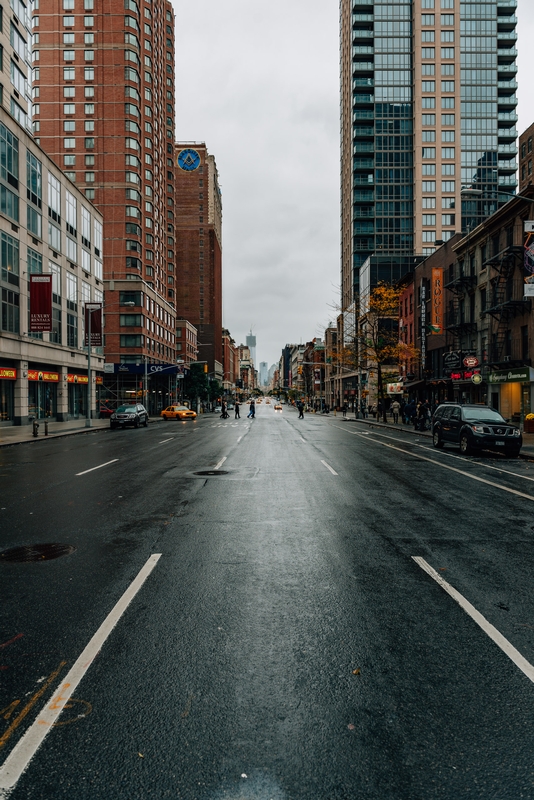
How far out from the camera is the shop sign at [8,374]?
35.1m

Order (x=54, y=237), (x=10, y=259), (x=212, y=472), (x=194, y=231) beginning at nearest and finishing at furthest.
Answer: (x=212, y=472), (x=10, y=259), (x=54, y=237), (x=194, y=231)

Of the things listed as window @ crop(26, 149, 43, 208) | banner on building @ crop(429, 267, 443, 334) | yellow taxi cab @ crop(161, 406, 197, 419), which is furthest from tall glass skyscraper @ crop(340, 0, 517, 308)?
window @ crop(26, 149, 43, 208)

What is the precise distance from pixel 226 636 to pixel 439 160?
9557 centimetres

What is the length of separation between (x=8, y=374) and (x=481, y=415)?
1203 inches

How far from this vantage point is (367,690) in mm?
3428

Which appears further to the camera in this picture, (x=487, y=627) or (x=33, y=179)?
(x=33, y=179)

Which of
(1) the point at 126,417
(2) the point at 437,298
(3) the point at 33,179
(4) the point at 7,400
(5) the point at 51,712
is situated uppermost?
(3) the point at 33,179

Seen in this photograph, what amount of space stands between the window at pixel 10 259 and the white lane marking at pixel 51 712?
35.8m

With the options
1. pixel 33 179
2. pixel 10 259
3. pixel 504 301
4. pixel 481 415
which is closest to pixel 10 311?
pixel 10 259

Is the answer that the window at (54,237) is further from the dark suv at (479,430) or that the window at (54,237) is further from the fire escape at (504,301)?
the dark suv at (479,430)

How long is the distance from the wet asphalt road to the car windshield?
10.7 meters

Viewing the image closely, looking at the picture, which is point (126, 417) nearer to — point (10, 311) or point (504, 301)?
point (10, 311)

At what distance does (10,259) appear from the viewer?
118 feet

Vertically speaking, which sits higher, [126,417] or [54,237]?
[54,237]
